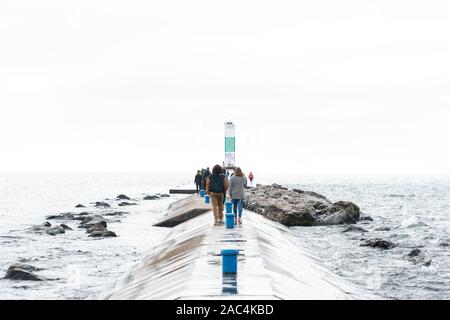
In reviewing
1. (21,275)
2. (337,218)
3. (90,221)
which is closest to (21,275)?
(21,275)

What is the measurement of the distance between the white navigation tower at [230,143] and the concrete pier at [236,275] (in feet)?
147

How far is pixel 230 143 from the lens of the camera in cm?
6406

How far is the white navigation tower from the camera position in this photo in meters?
63.1

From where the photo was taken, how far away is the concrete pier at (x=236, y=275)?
9812mm

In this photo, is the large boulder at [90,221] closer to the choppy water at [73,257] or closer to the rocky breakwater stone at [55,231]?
the choppy water at [73,257]

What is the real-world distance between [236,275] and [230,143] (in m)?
53.3

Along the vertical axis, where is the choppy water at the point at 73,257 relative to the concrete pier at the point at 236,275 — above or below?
below

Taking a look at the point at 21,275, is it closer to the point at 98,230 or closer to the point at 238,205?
the point at 238,205

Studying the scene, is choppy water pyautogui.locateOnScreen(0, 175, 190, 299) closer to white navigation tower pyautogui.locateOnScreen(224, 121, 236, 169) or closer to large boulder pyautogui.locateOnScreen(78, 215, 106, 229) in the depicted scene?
large boulder pyautogui.locateOnScreen(78, 215, 106, 229)

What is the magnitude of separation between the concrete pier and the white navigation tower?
147ft

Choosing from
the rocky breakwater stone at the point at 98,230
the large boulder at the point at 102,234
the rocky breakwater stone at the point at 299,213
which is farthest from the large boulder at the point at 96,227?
the rocky breakwater stone at the point at 299,213

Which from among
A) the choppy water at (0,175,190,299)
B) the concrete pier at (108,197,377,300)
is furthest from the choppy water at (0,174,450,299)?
the concrete pier at (108,197,377,300)

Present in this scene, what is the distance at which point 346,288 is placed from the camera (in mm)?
14133
